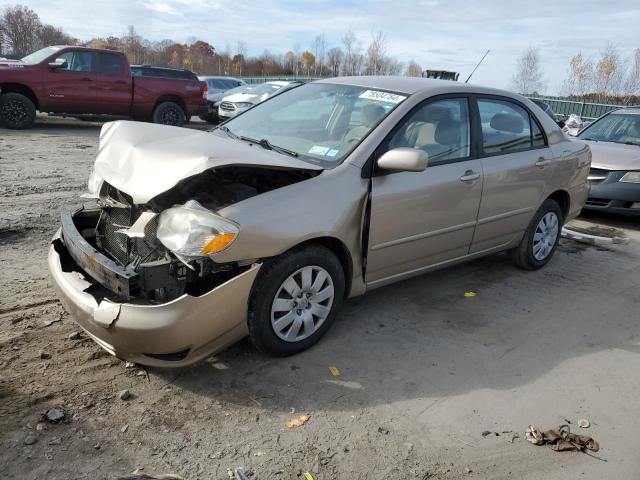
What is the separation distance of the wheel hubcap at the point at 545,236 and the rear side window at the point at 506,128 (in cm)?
76

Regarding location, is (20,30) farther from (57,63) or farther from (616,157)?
(616,157)

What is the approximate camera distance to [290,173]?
3396 millimetres

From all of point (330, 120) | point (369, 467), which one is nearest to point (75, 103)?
point (330, 120)

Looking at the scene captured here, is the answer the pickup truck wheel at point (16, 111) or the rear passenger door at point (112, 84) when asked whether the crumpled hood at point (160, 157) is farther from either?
the rear passenger door at point (112, 84)

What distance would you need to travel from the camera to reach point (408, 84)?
13.9 feet

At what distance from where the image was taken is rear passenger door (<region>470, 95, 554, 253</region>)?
4.49 m

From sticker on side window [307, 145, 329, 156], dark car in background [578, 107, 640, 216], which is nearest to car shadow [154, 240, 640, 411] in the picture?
sticker on side window [307, 145, 329, 156]

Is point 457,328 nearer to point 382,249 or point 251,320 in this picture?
point 382,249

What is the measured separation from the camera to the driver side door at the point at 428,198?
3717 millimetres

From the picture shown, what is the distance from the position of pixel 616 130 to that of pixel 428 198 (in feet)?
20.7

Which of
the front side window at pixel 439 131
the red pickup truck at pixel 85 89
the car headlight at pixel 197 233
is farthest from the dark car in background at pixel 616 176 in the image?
the red pickup truck at pixel 85 89

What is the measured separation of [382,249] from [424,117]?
106cm

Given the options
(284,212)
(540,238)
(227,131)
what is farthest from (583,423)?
(227,131)

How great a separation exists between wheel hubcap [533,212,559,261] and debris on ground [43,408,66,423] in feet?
14.2
